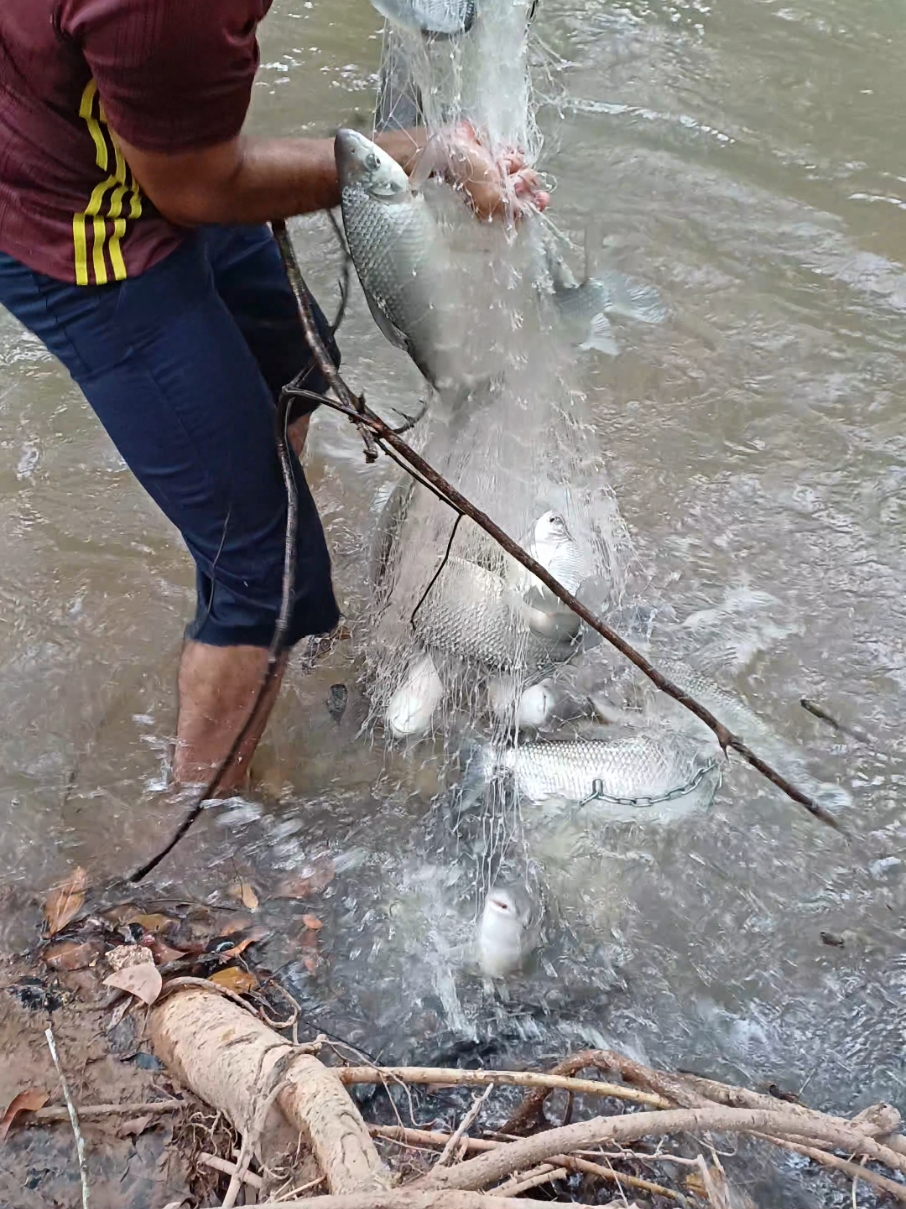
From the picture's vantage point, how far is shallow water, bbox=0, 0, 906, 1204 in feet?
7.47

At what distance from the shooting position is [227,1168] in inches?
63.6

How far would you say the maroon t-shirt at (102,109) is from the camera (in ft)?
4.42

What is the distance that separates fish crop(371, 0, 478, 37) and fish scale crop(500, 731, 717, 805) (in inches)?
63.2

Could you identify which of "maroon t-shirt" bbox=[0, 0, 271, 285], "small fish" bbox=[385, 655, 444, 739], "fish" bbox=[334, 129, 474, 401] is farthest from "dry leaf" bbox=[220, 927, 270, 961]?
"maroon t-shirt" bbox=[0, 0, 271, 285]

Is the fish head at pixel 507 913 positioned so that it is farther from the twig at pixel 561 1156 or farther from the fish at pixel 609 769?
the twig at pixel 561 1156

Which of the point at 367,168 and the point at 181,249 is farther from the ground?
the point at 367,168

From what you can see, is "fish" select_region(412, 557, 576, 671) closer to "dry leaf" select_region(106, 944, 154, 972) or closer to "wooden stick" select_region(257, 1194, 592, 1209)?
"dry leaf" select_region(106, 944, 154, 972)

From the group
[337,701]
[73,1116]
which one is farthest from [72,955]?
[337,701]

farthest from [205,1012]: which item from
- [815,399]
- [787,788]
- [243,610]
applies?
[815,399]

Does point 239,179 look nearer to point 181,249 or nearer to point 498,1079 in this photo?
point 181,249

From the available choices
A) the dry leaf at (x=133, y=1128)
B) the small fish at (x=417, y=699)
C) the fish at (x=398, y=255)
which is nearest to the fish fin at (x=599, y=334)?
the fish at (x=398, y=255)

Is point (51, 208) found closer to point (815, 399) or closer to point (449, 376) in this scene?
point (449, 376)

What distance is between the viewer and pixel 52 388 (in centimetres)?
392

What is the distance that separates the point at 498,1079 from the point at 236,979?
0.78 meters
